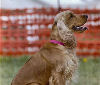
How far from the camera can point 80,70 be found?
8828mm

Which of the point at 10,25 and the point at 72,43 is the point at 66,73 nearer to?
the point at 72,43

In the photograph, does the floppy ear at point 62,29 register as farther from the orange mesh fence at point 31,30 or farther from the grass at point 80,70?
the orange mesh fence at point 31,30

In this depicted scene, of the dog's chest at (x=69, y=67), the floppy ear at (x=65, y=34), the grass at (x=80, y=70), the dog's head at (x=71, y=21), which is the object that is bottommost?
the grass at (x=80, y=70)

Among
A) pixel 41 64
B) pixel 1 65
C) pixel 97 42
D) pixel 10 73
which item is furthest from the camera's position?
pixel 97 42

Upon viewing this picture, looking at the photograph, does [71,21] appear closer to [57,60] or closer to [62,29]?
[62,29]

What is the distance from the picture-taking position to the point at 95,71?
343 inches

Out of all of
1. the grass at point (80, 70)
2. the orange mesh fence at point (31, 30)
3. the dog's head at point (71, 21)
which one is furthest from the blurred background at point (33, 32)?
the dog's head at point (71, 21)

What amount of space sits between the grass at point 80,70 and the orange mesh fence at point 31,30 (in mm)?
392

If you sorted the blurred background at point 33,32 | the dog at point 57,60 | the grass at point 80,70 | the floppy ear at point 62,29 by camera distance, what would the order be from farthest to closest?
the blurred background at point 33,32 → the grass at point 80,70 → the floppy ear at point 62,29 → the dog at point 57,60

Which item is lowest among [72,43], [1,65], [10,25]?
[1,65]

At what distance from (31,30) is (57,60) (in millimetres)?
5054

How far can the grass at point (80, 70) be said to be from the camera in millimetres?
7855

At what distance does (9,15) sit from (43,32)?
1003 mm

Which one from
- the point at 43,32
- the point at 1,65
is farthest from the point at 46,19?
the point at 1,65
